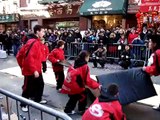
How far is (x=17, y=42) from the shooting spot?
18.4 m

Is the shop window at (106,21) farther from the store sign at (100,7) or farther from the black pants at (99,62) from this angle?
the black pants at (99,62)

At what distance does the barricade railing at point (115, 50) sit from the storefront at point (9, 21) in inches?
593

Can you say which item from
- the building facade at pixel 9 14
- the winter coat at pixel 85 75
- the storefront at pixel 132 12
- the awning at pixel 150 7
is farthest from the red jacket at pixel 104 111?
the building facade at pixel 9 14

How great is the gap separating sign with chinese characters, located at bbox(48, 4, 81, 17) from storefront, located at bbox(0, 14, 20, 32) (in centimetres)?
473

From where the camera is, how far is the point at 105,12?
21.1 meters

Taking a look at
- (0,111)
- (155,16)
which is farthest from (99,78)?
(155,16)

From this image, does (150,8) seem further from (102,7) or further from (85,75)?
(85,75)

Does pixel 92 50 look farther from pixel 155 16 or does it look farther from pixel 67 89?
pixel 67 89

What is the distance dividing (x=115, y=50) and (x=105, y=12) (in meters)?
7.75

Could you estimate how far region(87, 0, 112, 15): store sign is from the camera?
21.1 m

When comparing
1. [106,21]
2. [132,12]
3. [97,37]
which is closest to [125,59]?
[97,37]

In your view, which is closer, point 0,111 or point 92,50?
point 0,111

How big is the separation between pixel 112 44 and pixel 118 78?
7.85 meters

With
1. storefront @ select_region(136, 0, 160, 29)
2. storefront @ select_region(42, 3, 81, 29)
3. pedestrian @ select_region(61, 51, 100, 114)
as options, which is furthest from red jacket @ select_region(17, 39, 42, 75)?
storefront @ select_region(42, 3, 81, 29)
